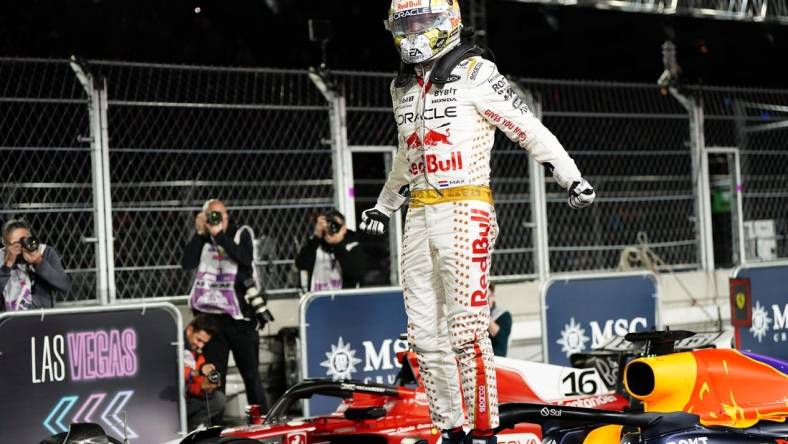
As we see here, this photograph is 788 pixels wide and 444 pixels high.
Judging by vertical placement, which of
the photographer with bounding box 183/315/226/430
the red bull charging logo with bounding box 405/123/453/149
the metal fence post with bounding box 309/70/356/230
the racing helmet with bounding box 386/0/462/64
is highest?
the metal fence post with bounding box 309/70/356/230

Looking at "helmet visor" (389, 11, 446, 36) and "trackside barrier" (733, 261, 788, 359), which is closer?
"helmet visor" (389, 11, 446, 36)

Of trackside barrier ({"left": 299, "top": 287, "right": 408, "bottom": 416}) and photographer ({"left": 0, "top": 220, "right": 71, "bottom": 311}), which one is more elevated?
photographer ({"left": 0, "top": 220, "right": 71, "bottom": 311})

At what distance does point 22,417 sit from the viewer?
6.11 metres

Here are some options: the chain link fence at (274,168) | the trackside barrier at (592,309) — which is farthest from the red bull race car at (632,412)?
the chain link fence at (274,168)

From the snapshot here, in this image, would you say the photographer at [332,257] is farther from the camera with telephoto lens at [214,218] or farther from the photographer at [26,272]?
the photographer at [26,272]

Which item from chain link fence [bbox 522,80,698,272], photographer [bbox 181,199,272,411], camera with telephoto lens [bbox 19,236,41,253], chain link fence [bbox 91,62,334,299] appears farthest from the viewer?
chain link fence [bbox 522,80,698,272]

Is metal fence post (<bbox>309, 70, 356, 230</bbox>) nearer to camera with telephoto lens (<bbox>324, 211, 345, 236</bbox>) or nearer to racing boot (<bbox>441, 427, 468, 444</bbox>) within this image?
camera with telephoto lens (<bbox>324, 211, 345, 236</bbox>)

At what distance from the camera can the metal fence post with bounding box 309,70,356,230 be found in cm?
870

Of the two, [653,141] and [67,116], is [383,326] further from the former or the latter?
[653,141]

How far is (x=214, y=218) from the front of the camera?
7.58 m

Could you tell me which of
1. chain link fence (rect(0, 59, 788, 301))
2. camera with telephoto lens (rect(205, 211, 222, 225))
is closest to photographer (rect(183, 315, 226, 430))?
camera with telephoto lens (rect(205, 211, 222, 225))

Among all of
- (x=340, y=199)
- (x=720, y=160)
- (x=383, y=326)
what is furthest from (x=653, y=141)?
(x=383, y=326)

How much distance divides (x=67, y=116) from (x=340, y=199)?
210cm

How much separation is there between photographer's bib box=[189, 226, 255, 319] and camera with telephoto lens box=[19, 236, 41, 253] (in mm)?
1217
